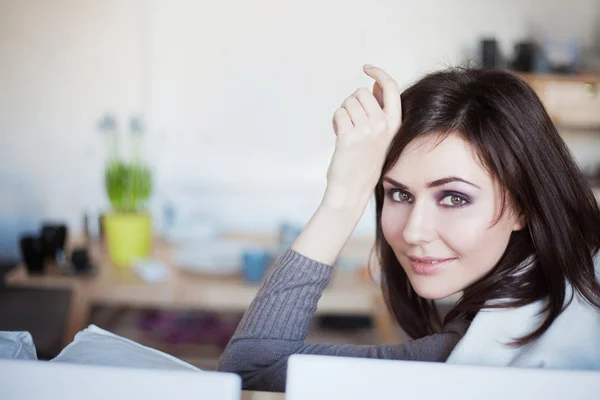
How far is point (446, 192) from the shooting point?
91 cm

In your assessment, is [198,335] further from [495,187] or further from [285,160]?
[495,187]

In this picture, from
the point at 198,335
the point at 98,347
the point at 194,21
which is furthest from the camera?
the point at 194,21

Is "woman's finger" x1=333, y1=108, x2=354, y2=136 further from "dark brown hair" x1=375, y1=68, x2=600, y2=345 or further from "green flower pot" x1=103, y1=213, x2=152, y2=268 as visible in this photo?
"green flower pot" x1=103, y1=213, x2=152, y2=268

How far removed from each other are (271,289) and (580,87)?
307cm

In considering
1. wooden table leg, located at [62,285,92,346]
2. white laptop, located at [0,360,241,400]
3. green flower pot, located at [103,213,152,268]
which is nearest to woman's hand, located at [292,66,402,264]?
white laptop, located at [0,360,241,400]

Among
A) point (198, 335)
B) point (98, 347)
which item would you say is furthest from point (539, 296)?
point (198, 335)

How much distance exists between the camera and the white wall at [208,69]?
3.75m

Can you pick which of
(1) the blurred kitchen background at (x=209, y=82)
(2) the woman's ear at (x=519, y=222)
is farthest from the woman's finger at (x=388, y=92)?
(1) the blurred kitchen background at (x=209, y=82)

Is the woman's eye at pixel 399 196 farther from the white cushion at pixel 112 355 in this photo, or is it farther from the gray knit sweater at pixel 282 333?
the white cushion at pixel 112 355

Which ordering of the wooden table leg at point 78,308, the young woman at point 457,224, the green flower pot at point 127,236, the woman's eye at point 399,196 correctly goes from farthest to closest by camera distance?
the green flower pot at point 127,236 < the wooden table leg at point 78,308 < the woman's eye at point 399,196 < the young woman at point 457,224

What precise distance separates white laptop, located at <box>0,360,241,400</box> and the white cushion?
0.14m

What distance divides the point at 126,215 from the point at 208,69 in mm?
1632

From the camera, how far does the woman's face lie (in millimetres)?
902

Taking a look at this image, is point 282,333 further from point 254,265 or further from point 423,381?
point 254,265
